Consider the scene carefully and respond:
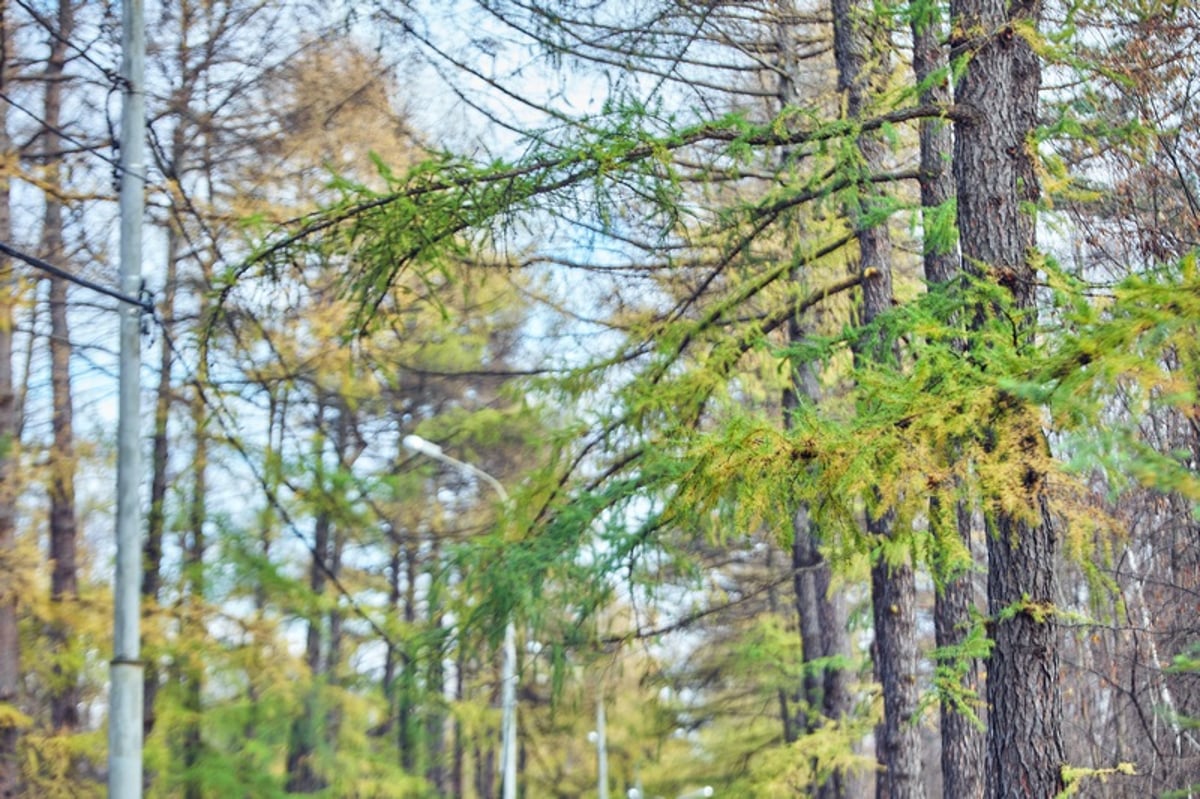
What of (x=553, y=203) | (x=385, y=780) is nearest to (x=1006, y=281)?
(x=553, y=203)

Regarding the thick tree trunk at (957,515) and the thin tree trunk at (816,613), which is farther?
the thin tree trunk at (816,613)

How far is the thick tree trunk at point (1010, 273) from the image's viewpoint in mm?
5922

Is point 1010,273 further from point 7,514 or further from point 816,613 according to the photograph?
point 816,613

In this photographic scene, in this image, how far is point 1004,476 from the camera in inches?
192

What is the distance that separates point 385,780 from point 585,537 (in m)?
11.6

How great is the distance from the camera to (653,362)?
9.26m

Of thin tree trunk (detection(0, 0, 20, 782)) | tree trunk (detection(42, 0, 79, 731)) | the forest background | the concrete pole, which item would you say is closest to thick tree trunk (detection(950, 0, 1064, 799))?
the forest background

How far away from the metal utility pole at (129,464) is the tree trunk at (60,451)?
505 cm

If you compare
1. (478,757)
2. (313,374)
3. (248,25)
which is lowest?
(478,757)

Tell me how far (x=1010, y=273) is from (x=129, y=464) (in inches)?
190

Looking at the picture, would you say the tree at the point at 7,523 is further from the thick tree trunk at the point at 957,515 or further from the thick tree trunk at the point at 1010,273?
the thick tree trunk at the point at 1010,273

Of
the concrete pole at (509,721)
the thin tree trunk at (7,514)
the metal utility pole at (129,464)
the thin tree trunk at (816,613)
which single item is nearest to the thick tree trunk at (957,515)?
the thin tree trunk at (816,613)

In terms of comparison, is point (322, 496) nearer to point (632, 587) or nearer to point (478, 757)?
point (632, 587)

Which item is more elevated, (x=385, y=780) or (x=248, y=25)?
(x=248, y=25)
